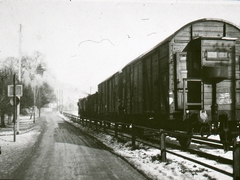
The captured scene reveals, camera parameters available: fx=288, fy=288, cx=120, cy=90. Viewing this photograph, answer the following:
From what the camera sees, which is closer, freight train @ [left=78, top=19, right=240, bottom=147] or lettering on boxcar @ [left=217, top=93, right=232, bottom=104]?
freight train @ [left=78, top=19, right=240, bottom=147]

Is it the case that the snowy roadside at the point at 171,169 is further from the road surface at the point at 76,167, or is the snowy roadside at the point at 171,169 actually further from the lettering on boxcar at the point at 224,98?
the lettering on boxcar at the point at 224,98

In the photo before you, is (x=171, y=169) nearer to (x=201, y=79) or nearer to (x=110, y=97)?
(x=201, y=79)

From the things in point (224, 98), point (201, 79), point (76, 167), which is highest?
point (201, 79)

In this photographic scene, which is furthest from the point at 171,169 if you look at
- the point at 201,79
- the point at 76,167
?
the point at 201,79

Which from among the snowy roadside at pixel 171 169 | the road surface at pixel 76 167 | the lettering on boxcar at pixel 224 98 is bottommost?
the road surface at pixel 76 167

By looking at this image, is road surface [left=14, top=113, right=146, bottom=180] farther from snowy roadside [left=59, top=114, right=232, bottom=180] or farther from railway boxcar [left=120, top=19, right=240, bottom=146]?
railway boxcar [left=120, top=19, right=240, bottom=146]

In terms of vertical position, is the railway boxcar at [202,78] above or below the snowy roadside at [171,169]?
above

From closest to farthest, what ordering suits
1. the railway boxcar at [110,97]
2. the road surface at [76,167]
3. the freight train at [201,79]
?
1. the road surface at [76,167]
2. the freight train at [201,79]
3. the railway boxcar at [110,97]

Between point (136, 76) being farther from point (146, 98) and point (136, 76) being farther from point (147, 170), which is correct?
point (147, 170)

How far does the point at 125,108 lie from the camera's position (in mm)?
16250

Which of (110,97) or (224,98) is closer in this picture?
(224,98)

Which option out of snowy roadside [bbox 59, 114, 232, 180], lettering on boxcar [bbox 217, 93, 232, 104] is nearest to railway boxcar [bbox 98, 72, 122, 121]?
lettering on boxcar [bbox 217, 93, 232, 104]

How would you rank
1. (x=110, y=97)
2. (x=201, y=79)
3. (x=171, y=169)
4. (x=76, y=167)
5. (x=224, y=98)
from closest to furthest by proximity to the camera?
1. (x=171, y=169)
2. (x=76, y=167)
3. (x=201, y=79)
4. (x=224, y=98)
5. (x=110, y=97)

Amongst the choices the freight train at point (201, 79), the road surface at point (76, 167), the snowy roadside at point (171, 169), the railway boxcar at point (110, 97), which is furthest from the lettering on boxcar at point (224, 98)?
the railway boxcar at point (110, 97)
